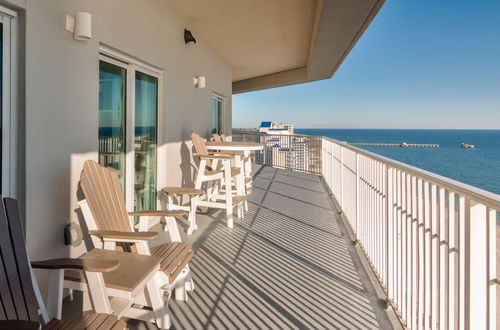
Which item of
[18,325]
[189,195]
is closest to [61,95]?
[189,195]

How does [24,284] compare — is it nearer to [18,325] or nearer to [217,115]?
[18,325]

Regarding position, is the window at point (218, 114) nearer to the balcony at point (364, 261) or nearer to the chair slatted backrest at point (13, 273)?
the balcony at point (364, 261)

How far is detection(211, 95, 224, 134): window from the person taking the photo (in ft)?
22.3

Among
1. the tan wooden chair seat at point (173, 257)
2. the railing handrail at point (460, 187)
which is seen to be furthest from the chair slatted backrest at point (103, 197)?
the railing handrail at point (460, 187)

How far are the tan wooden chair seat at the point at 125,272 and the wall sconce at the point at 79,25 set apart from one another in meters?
1.47

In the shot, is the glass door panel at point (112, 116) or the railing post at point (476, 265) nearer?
the railing post at point (476, 265)

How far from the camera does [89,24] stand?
7.46 feet

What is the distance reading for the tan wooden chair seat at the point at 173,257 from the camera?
6.10 ft

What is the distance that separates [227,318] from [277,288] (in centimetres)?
49

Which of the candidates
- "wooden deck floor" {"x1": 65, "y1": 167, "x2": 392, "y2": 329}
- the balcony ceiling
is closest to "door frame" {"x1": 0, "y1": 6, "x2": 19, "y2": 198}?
"wooden deck floor" {"x1": 65, "y1": 167, "x2": 392, "y2": 329}

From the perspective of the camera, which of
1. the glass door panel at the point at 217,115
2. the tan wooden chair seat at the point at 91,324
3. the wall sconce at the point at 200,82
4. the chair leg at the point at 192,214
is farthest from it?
the glass door panel at the point at 217,115

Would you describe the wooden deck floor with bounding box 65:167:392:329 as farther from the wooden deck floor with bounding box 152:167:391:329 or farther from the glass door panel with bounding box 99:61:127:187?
the glass door panel with bounding box 99:61:127:187

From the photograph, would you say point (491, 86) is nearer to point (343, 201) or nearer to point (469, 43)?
point (469, 43)

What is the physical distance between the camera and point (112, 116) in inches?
117
